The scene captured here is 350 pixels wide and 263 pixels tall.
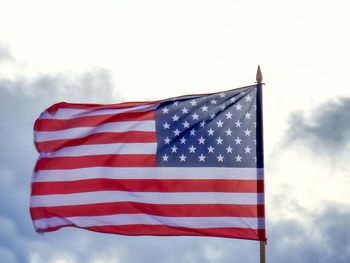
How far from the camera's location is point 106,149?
21.8m

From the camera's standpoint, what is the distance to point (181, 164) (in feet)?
69.5

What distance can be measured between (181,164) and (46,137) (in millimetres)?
3894

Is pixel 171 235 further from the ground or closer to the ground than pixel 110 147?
closer to the ground

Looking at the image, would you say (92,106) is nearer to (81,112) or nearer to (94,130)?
(81,112)

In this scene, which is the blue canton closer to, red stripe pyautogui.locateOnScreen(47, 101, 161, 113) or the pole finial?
the pole finial

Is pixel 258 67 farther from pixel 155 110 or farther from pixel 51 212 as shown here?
pixel 51 212

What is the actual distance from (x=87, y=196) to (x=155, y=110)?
291 cm

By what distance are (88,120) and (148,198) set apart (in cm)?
283

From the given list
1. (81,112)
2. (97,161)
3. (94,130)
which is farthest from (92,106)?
(97,161)

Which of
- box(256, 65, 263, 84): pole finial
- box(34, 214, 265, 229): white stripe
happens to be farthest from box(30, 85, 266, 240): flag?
box(256, 65, 263, 84): pole finial

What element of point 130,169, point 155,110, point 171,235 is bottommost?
point 171,235

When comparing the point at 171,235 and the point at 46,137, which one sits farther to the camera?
the point at 46,137

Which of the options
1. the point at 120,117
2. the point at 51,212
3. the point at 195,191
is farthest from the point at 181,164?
the point at 51,212

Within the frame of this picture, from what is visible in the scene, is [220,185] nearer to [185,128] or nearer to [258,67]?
[185,128]
